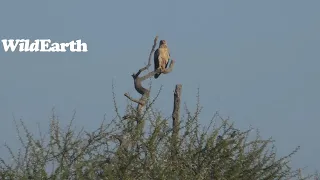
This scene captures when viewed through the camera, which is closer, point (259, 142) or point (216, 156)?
point (216, 156)

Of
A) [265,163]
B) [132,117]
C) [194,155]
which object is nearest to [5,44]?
[132,117]

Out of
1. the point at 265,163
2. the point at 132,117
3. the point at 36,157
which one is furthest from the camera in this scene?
the point at 265,163

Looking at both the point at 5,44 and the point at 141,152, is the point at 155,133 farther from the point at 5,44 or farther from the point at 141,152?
the point at 5,44

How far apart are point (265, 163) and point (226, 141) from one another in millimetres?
768

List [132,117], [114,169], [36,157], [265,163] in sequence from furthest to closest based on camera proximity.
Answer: [265,163]
[132,117]
[36,157]
[114,169]

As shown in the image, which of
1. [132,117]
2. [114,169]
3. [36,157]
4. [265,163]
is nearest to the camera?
[114,169]

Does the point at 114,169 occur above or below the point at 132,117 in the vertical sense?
below

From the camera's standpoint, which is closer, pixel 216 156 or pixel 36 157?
pixel 36 157

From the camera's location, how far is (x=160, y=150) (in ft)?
33.0

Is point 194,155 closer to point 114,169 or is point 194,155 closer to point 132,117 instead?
point 132,117

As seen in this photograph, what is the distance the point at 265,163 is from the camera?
11.3 m

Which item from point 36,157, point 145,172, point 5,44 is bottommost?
point 145,172

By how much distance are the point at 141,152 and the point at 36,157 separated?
122 cm

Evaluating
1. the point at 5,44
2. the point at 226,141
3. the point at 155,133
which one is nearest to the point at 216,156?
the point at 226,141
